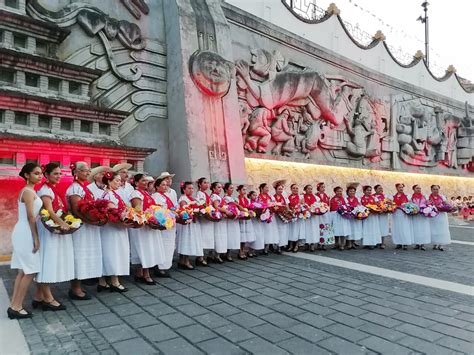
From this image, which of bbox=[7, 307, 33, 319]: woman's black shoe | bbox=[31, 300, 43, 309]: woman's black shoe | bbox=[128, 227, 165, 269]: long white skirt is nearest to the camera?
bbox=[7, 307, 33, 319]: woman's black shoe

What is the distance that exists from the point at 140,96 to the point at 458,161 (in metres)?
20.5

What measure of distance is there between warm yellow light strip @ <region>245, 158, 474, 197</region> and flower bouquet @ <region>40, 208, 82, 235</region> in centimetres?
719

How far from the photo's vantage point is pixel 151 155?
29.1 ft

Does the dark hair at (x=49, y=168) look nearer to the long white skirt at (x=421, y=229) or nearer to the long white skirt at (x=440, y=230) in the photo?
the long white skirt at (x=421, y=229)

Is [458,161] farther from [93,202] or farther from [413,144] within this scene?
[93,202]

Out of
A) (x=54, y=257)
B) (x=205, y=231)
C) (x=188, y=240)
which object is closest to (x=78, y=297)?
(x=54, y=257)

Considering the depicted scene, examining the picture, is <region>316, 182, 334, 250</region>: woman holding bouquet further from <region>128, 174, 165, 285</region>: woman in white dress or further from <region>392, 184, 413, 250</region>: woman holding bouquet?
<region>128, 174, 165, 285</region>: woman in white dress

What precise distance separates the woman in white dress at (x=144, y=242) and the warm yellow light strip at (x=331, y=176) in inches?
229

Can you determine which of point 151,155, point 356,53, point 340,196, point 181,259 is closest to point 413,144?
point 356,53

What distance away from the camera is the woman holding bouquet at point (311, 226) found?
26.0 ft

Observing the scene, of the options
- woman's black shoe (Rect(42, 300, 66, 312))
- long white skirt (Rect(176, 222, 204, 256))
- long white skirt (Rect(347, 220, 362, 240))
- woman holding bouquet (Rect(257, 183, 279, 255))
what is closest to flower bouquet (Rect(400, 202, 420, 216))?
long white skirt (Rect(347, 220, 362, 240))

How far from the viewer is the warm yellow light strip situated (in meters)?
11.2

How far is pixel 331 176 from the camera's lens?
45.3 feet

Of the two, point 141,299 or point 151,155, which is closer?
point 141,299
